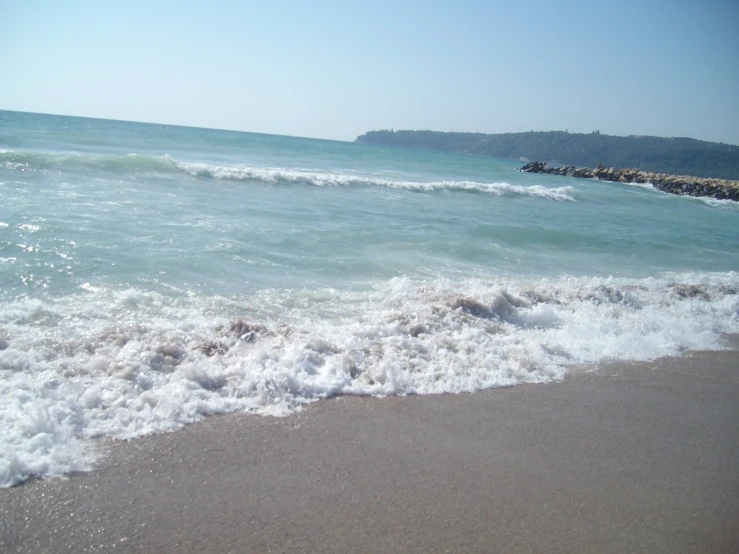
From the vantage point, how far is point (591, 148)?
82.9 metres

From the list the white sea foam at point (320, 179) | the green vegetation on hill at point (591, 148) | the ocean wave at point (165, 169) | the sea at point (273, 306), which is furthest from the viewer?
the green vegetation on hill at point (591, 148)

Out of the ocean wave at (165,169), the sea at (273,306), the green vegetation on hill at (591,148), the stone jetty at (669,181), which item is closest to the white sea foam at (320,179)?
the ocean wave at (165,169)

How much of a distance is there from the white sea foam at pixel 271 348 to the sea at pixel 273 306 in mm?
17

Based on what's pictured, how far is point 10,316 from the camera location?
16.0 feet

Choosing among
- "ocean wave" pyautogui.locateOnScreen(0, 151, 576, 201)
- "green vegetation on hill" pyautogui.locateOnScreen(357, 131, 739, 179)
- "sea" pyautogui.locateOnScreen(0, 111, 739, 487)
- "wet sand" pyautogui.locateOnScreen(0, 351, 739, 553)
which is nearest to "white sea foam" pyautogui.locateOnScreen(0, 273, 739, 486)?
"sea" pyautogui.locateOnScreen(0, 111, 739, 487)

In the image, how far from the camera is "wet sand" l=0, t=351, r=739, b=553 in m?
2.74

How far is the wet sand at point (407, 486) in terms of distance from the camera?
2736mm

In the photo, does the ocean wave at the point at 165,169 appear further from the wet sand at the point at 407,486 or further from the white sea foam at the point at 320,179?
the wet sand at the point at 407,486

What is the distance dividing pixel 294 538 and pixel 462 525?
92 cm

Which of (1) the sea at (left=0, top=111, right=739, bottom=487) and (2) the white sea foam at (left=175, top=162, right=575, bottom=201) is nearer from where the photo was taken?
(1) the sea at (left=0, top=111, right=739, bottom=487)

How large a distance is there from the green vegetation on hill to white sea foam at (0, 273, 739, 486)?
65898mm

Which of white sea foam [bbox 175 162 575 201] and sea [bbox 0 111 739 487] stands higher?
white sea foam [bbox 175 162 575 201]

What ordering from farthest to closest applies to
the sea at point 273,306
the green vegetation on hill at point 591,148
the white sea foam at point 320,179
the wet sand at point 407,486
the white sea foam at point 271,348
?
the green vegetation on hill at point 591,148 → the white sea foam at point 320,179 → the sea at point 273,306 → the white sea foam at point 271,348 → the wet sand at point 407,486

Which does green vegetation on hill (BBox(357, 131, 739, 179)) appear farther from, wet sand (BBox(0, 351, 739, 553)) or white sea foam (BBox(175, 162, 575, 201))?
wet sand (BBox(0, 351, 739, 553))
